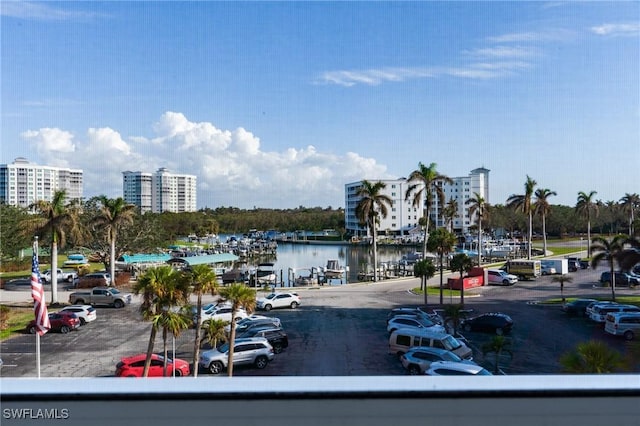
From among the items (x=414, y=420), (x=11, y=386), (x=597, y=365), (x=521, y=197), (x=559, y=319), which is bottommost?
(x=559, y=319)

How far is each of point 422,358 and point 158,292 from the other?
16.1ft

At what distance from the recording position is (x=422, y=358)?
942 cm

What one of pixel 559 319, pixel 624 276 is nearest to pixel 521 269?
pixel 624 276

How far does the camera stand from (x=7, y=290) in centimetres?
2038

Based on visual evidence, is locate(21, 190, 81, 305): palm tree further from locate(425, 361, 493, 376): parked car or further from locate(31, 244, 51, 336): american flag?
locate(425, 361, 493, 376): parked car

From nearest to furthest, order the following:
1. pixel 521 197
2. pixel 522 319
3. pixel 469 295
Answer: pixel 522 319
pixel 469 295
pixel 521 197

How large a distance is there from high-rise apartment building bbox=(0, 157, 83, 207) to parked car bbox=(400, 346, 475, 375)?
6121 centimetres

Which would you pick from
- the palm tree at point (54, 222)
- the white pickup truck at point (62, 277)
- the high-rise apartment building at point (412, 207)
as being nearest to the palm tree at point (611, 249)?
the palm tree at point (54, 222)

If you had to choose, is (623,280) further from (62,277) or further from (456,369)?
(62,277)

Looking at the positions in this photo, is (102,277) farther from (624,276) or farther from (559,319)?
(624,276)

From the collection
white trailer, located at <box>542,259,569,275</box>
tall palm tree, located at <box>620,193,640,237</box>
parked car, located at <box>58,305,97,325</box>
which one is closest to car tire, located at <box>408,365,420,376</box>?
parked car, located at <box>58,305,97,325</box>

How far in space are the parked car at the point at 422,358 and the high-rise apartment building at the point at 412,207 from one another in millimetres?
34994

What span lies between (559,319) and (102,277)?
1733 centimetres

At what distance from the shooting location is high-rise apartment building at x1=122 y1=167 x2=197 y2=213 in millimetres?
72688
